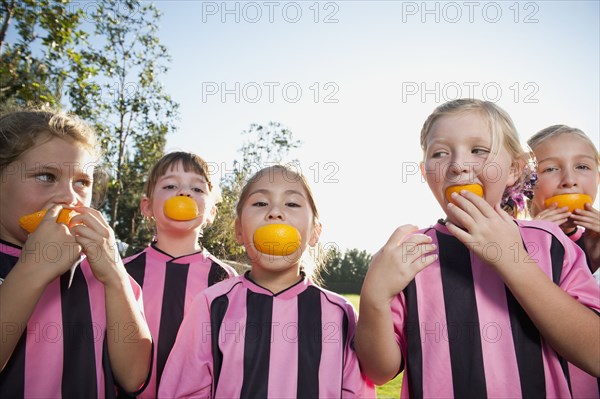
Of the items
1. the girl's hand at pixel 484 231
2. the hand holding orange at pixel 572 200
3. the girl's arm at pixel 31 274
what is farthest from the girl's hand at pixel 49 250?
the hand holding orange at pixel 572 200

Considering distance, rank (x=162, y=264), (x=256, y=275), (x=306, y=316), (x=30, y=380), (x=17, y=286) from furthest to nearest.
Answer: (x=162, y=264), (x=256, y=275), (x=306, y=316), (x=30, y=380), (x=17, y=286)

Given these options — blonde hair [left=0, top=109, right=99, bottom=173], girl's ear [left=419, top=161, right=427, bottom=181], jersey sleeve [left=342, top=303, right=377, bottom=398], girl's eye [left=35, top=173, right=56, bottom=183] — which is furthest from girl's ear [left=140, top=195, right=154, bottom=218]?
girl's ear [left=419, top=161, right=427, bottom=181]

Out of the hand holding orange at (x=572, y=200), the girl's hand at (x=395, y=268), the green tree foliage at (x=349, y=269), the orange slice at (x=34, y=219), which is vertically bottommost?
the girl's hand at (x=395, y=268)

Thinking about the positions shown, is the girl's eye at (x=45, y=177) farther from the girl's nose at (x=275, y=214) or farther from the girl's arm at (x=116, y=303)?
the girl's nose at (x=275, y=214)

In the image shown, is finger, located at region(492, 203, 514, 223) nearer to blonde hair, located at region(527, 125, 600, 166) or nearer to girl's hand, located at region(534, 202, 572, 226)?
girl's hand, located at region(534, 202, 572, 226)

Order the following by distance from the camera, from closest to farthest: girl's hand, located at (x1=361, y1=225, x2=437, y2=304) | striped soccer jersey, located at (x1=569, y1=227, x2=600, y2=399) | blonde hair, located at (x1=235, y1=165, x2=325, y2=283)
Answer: girl's hand, located at (x1=361, y1=225, x2=437, y2=304), striped soccer jersey, located at (x1=569, y1=227, x2=600, y2=399), blonde hair, located at (x1=235, y1=165, x2=325, y2=283)

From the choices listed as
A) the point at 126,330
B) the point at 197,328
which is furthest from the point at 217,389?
the point at 126,330

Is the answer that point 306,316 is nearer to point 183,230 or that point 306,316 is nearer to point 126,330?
point 126,330

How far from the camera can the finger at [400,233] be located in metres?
1.91

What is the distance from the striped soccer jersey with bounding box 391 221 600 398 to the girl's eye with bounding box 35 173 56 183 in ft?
6.21

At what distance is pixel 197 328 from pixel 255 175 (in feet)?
3.40

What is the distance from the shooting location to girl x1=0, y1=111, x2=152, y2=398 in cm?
193

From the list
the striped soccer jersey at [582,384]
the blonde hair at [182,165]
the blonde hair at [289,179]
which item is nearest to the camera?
the striped soccer jersey at [582,384]

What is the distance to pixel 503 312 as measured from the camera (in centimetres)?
197
